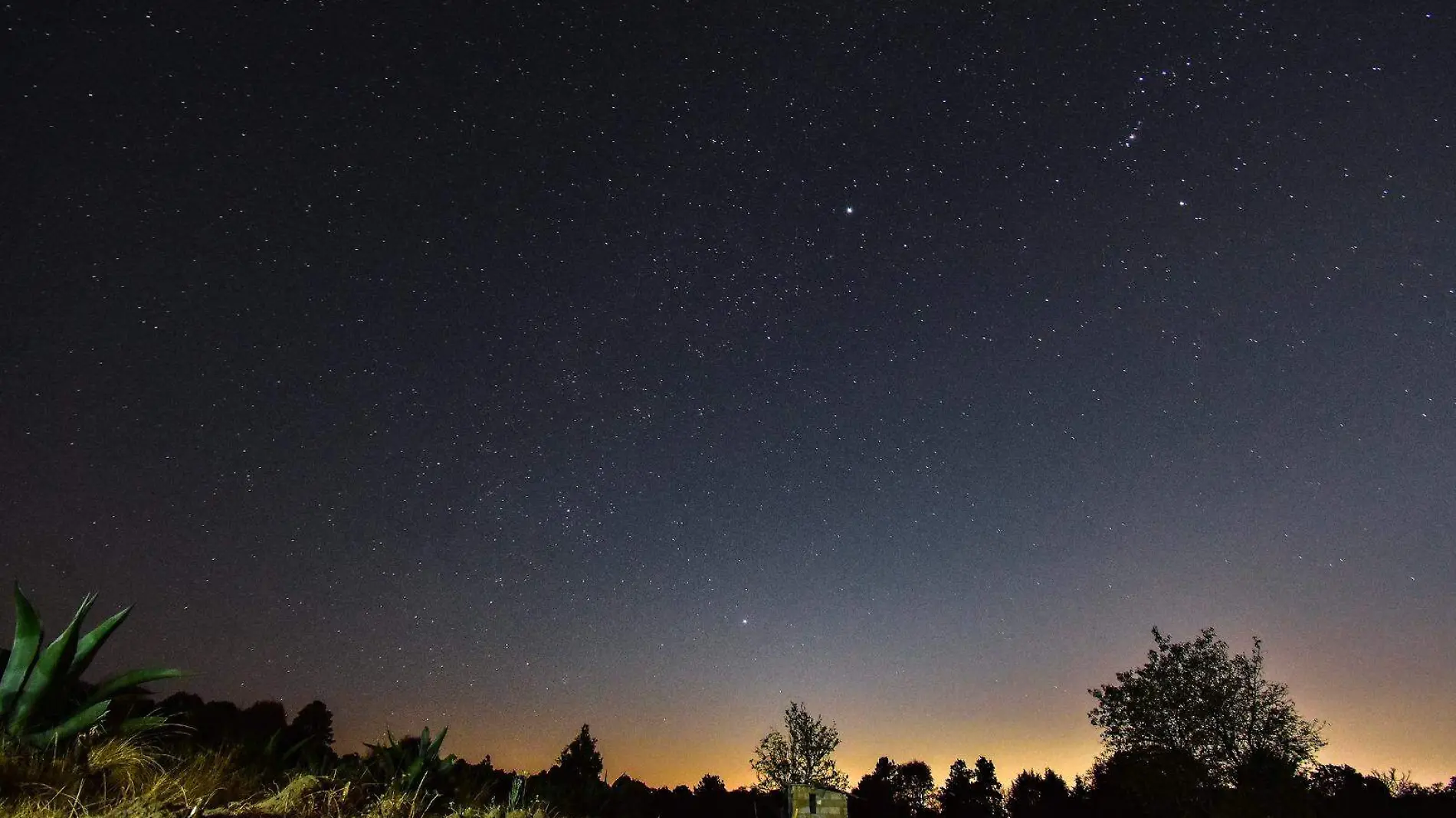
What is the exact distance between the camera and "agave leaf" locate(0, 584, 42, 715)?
437 cm

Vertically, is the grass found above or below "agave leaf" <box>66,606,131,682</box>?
below

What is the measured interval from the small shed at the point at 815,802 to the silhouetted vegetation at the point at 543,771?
1602 mm

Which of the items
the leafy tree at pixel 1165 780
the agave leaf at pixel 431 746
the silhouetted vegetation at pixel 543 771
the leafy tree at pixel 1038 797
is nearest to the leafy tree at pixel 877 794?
the silhouetted vegetation at pixel 543 771

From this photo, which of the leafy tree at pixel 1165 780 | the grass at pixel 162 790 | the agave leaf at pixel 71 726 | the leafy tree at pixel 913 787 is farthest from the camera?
the leafy tree at pixel 913 787

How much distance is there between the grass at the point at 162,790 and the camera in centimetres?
370

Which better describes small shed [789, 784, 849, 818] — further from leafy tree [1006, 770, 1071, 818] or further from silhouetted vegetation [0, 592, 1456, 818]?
leafy tree [1006, 770, 1071, 818]

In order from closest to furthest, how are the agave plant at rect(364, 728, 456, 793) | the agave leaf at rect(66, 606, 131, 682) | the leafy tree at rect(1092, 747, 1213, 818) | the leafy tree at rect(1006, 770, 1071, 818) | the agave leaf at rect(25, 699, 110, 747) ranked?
the agave leaf at rect(25, 699, 110, 747), the agave leaf at rect(66, 606, 131, 682), the agave plant at rect(364, 728, 456, 793), the leafy tree at rect(1092, 747, 1213, 818), the leafy tree at rect(1006, 770, 1071, 818)

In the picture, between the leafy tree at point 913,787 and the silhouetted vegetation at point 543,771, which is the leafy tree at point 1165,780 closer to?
the silhouetted vegetation at point 543,771

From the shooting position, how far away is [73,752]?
13.7ft

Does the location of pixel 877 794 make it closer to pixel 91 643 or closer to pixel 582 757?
pixel 582 757

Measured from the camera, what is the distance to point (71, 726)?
4.30m

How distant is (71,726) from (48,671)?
0.42 meters

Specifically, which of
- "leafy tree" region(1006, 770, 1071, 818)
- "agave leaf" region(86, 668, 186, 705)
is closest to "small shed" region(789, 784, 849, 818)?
"agave leaf" region(86, 668, 186, 705)

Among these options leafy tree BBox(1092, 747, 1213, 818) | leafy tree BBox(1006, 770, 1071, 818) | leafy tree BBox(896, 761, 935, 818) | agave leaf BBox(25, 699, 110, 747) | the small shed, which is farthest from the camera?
leafy tree BBox(896, 761, 935, 818)
